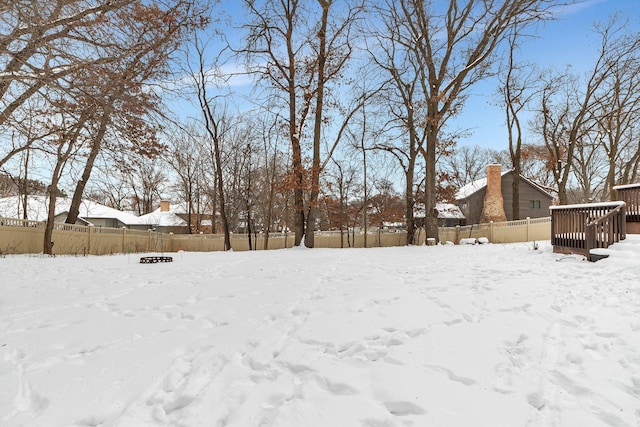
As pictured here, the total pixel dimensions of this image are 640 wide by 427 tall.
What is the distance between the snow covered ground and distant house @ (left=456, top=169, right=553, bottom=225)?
79.4ft

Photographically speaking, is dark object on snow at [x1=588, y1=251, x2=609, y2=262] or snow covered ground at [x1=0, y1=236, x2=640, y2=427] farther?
dark object on snow at [x1=588, y1=251, x2=609, y2=262]

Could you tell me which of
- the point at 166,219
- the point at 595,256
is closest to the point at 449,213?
the point at 595,256

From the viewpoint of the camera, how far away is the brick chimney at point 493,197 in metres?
25.2

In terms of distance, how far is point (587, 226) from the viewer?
261 inches

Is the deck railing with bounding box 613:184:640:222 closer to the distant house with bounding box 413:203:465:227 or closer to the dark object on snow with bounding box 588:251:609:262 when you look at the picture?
the dark object on snow with bounding box 588:251:609:262

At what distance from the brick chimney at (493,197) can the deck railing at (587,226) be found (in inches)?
724

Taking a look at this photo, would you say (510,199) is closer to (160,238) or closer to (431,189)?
(431,189)

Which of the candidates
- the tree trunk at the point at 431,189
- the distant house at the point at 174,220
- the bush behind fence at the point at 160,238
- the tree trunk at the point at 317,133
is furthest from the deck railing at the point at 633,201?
the distant house at the point at 174,220

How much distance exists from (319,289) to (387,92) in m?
14.9

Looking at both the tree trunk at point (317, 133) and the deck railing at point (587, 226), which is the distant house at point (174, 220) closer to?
the tree trunk at point (317, 133)

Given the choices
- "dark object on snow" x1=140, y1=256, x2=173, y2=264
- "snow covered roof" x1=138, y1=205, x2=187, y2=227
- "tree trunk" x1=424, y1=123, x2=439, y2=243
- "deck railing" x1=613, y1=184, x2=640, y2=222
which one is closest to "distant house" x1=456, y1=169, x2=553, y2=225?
"tree trunk" x1=424, y1=123, x2=439, y2=243

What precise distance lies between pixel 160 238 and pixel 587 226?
828 inches

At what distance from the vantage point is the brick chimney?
82.7 ft

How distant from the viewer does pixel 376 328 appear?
280 cm
